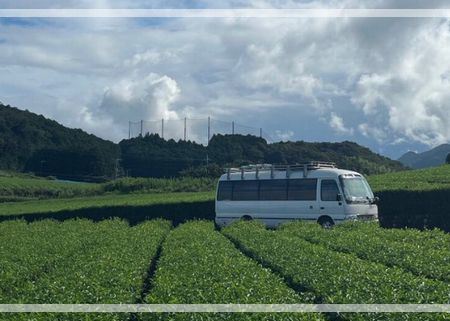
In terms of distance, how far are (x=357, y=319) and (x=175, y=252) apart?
21.8 feet

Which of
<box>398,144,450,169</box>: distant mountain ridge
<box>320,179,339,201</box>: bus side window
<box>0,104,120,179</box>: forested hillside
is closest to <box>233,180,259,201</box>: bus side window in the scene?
<box>320,179,339,201</box>: bus side window

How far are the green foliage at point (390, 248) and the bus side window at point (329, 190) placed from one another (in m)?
5.44

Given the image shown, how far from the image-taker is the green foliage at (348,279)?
7.93 metres

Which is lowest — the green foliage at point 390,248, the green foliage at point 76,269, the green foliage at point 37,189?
the green foliage at point 76,269

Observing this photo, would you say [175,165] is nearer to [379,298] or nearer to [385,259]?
[385,259]

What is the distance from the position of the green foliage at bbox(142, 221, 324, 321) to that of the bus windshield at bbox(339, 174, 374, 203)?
38.7ft

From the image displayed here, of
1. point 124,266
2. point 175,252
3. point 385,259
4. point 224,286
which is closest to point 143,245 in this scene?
point 175,252

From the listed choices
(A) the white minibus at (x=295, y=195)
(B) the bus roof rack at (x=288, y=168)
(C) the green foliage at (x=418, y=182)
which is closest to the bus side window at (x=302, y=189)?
(A) the white minibus at (x=295, y=195)

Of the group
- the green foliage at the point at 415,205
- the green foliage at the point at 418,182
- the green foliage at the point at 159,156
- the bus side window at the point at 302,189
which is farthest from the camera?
the green foliage at the point at 159,156

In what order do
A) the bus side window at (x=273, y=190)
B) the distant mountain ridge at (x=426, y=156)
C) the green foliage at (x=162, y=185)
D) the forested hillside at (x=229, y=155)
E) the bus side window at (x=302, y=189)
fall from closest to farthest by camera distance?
the bus side window at (x=302, y=189) → the bus side window at (x=273, y=190) → the forested hillside at (x=229, y=155) → the green foliage at (x=162, y=185) → the distant mountain ridge at (x=426, y=156)

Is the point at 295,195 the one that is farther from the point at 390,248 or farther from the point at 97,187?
the point at 97,187

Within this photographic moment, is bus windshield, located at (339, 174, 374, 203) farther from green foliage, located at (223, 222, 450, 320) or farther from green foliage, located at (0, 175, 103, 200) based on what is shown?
green foliage, located at (0, 175, 103, 200)

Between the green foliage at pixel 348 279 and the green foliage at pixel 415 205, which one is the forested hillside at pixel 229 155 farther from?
the green foliage at pixel 348 279

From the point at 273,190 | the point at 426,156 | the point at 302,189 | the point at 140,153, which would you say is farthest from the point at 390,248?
the point at 426,156
